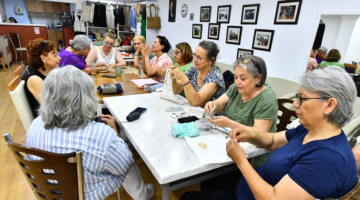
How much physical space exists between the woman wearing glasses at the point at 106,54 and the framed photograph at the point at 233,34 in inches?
82.7

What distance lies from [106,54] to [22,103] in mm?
2167

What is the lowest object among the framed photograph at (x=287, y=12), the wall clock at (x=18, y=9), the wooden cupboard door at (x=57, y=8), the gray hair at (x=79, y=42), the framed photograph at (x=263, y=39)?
the gray hair at (x=79, y=42)

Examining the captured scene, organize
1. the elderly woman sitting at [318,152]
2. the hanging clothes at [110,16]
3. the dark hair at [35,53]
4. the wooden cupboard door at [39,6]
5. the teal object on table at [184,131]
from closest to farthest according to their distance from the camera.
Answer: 1. the elderly woman sitting at [318,152]
2. the teal object on table at [184,131]
3. the dark hair at [35,53]
4. the hanging clothes at [110,16]
5. the wooden cupboard door at [39,6]

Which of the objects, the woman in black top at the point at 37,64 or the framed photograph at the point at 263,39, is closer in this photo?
the woman in black top at the point at 37,64

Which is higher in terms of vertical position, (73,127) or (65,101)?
(65,101)

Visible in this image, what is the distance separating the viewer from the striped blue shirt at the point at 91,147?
1017mm

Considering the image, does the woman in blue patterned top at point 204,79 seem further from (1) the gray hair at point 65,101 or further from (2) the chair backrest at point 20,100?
(2) the chair backrest at point 20,100

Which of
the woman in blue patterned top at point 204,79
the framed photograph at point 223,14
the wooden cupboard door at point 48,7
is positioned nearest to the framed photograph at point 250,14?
the framed photograph at point 223,14

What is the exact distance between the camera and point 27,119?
5.54ft

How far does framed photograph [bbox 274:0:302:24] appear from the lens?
2840 millimetres

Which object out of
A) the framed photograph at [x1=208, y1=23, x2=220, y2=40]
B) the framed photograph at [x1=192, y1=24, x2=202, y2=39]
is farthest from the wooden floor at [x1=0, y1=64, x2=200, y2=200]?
the framed photograph at [x1=192, y1=24, x2=202, y2=39]

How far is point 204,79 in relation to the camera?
6.68ft

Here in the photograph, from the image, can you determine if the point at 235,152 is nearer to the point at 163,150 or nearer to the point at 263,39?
the point at 163,150

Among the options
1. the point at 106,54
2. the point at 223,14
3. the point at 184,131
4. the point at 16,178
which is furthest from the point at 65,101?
the point at 223,14
